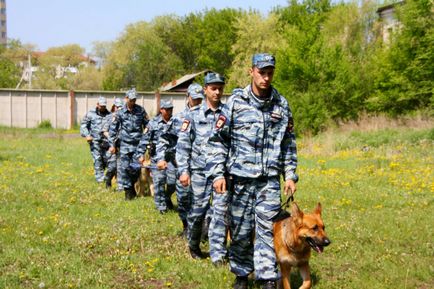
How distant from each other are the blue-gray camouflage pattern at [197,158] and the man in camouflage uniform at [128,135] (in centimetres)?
461

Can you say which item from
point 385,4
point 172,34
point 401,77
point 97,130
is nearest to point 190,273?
point 97,130

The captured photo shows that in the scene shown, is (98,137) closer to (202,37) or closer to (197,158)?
(197,158)

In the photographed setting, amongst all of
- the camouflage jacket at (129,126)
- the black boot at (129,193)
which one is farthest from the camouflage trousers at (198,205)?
the black boot at (129,193)

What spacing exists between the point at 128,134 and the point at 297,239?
740 cm

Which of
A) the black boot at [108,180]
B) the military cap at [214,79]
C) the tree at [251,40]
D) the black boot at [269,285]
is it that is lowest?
the black boot at [108,180]

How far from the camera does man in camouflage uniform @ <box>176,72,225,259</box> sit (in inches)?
305

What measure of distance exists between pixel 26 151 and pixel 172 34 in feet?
169

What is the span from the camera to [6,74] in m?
71.1

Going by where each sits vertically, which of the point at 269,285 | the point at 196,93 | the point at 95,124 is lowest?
the point at 269,285

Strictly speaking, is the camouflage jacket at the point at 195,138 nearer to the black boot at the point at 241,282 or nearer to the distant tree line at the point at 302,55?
the black boot at the point at 241,282

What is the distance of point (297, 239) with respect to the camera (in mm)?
5699

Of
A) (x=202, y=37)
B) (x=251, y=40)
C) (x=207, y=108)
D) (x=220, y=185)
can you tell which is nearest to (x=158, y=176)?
(x=207, y=108)

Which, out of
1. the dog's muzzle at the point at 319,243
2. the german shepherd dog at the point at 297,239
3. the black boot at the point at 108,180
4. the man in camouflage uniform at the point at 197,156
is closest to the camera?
the dog's muzzle at the point at 319,243

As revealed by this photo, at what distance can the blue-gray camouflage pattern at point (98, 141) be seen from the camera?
52.1 ft
